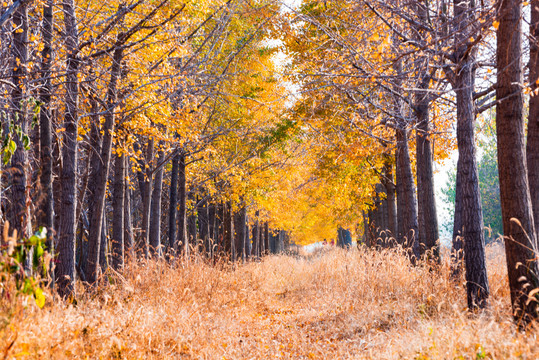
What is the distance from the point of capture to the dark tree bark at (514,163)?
15.5ft

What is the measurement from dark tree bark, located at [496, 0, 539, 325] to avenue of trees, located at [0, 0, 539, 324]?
0.02 metres

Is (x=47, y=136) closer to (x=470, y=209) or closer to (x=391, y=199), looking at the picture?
(x=470, y=209)

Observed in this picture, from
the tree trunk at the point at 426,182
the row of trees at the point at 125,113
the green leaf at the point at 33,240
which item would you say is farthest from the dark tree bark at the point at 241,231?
the green leaf at the point at 33,240

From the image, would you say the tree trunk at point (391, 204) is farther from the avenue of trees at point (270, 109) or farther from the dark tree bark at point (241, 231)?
the dark tree bark at point (241, 231)

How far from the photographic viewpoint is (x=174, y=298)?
723cm

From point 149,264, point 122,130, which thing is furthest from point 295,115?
point 149,264

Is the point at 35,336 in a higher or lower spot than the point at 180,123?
lower

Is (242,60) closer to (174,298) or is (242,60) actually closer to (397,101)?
(397,101)

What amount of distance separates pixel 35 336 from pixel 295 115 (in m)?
11.1

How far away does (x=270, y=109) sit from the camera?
6.79m

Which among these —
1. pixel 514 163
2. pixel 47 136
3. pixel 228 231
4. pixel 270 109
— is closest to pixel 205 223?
Answer: pixel 228 231

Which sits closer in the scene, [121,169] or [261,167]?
[121,169]

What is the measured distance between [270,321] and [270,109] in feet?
13.5

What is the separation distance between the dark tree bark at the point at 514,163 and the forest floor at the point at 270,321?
48 centimetres
